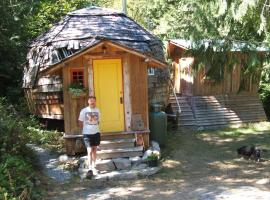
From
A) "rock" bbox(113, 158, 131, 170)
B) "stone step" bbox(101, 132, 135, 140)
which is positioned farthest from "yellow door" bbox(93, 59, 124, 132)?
"rock" bbox(113, 158, 131, 170)

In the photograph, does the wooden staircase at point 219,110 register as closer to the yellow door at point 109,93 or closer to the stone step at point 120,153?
the yellow door at point 109,93

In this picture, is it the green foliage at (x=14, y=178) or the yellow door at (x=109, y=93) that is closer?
the green foliage at (x=14, y=178)

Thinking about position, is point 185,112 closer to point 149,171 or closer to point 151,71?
point 151,71

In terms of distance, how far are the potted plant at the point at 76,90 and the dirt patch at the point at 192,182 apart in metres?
2.29

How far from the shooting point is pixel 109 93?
11719 millimetres

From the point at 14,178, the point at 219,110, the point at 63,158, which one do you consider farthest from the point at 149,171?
the point at 219,110

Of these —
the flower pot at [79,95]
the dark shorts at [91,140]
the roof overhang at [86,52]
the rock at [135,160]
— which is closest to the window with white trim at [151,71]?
the roof overhang at [86,52]

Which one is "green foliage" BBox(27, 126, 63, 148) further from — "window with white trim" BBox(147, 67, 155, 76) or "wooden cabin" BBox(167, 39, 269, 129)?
"wooden cabin" BBox(167, 39, 269, 129)

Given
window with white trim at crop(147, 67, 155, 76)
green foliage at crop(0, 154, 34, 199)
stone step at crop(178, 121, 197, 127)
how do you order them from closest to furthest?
green foliage at crop(0, 154, 34, 199)
window with white trim at crop(147, 67, 155, 76)
stone step at crop(178, 121, 197, 127)

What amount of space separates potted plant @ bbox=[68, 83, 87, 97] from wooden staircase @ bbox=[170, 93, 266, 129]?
23.5 ft

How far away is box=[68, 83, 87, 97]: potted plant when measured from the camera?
36.4 feet

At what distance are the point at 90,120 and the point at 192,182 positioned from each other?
2657mm

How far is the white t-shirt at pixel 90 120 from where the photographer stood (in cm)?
1017

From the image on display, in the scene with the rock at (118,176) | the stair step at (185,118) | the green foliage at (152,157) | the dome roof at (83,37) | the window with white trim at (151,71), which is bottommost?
the rock at (118,176)
